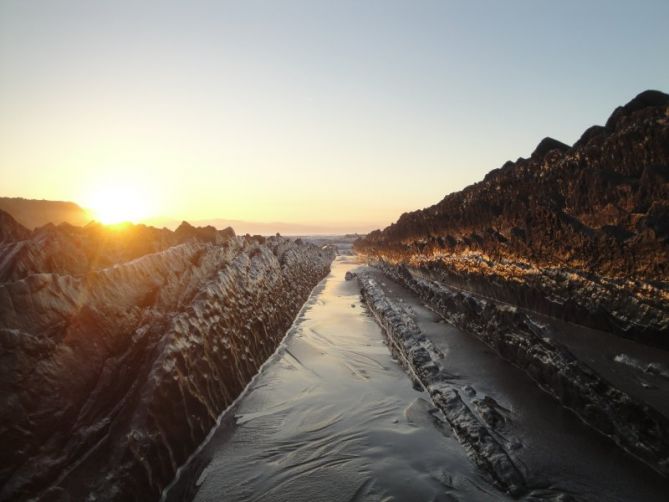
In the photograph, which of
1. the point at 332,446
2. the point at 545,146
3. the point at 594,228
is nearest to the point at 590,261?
the point at 594,228

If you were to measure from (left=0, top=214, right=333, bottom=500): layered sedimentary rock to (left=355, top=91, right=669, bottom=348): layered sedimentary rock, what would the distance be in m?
4.04

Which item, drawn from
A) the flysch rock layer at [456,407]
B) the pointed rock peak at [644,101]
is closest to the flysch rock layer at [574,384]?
the flysch rock layer at [456,407]

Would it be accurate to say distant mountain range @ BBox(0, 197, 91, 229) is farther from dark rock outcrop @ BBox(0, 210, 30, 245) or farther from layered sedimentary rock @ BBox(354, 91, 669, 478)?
layered sedimentary rock @ BBox(354, 91, 669, 478)

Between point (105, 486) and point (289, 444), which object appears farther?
point (289, 444)

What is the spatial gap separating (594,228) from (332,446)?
3.79 meters

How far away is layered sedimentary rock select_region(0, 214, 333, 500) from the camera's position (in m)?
1.98

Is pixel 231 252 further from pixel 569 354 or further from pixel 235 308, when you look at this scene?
pixel 569 354

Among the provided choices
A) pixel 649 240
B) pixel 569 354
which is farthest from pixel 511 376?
pixel 649 240

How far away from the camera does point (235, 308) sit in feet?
14.2

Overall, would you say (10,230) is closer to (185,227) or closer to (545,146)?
(185,227)

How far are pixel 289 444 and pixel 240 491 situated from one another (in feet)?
1.89

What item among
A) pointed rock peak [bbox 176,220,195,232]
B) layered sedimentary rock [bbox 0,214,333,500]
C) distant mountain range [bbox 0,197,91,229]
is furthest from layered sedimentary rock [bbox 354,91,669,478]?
distant mountain range [bbox 0,197,91,229]

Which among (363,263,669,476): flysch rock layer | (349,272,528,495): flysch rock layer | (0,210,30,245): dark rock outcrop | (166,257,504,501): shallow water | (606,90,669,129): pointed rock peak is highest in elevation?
(606,90,669,129): pointed rock peak

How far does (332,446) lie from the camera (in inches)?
109
